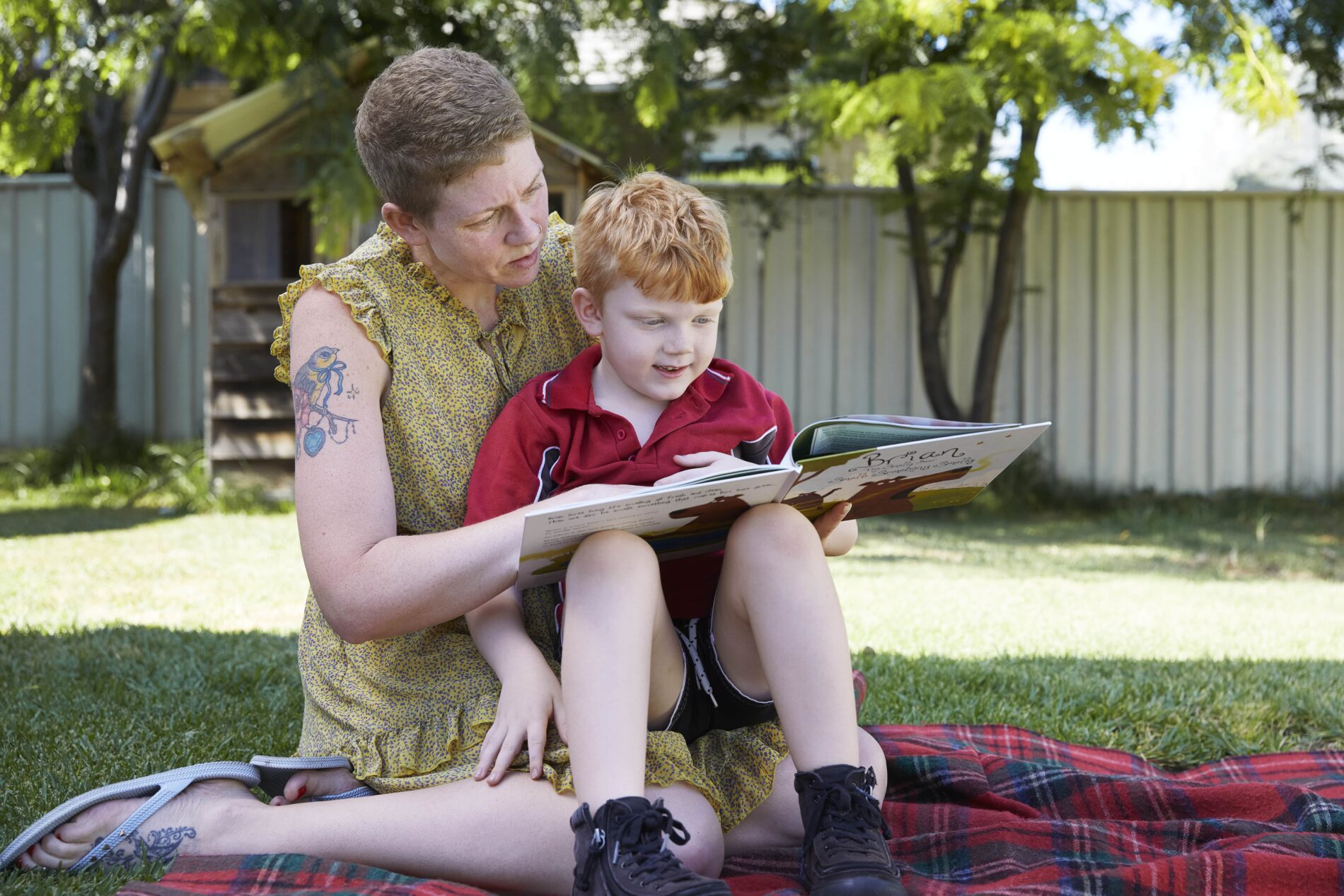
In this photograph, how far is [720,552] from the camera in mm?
1922

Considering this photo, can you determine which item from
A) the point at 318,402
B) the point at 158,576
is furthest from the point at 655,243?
the point at 158,576

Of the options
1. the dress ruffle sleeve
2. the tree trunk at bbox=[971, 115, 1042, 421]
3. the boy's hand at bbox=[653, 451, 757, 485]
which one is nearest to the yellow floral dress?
the dress ruffle sleeve

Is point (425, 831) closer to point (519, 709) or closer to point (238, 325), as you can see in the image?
point (519, 709)

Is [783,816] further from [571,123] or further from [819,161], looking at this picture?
[819,161]

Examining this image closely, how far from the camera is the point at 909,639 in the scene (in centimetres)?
382

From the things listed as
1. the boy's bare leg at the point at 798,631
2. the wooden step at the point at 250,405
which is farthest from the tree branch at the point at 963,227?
the boy's bare leg at the point at 798,631

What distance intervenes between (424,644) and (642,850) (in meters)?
0.57

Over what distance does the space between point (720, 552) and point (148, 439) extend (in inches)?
296

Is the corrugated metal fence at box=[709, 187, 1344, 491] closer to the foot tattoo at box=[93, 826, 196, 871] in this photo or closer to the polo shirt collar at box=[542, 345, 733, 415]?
the polo shirt collar at box=[542, 345, 733, 415]

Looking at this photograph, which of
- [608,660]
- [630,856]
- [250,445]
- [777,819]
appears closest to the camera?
[630,856]

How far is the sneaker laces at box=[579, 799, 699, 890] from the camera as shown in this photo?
147 centimetres

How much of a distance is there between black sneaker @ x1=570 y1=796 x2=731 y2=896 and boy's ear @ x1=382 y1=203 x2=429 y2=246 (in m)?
0.93

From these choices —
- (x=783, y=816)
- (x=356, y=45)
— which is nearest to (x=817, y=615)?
(x=783, y=816)

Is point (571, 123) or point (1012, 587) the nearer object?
point (1012, 587)
